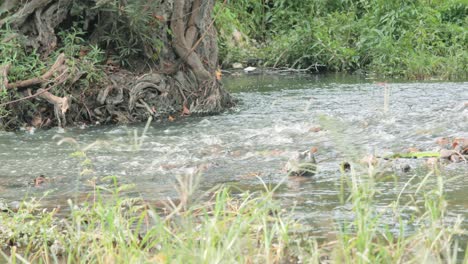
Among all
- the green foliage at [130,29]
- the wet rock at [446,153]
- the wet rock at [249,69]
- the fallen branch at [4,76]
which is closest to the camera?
the wet rock at [446,153]

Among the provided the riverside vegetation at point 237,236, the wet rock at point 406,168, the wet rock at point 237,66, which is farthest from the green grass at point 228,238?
the wet rock at point 237,66

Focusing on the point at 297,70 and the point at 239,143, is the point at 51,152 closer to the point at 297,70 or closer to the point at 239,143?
the point at 239,143

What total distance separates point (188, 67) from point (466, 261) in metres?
6.81

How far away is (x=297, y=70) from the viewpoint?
565 inches

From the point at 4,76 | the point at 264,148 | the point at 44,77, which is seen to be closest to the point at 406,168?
the point at 264,148

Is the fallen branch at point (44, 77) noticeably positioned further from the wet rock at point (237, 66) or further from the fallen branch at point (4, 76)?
the wet rock at point (237, 66)

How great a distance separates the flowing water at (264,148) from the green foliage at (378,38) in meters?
2.66

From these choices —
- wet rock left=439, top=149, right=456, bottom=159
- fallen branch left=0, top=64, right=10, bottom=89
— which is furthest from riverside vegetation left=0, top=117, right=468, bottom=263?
fallen branch left=0, top=64, right=10, bottom=89

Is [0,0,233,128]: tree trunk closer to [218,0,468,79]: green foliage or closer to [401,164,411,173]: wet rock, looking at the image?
[401,164,411,173]: wet rock

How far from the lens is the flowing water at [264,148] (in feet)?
16.7

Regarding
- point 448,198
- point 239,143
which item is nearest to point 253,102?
point 239,143

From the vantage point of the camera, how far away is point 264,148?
6988 millimetres

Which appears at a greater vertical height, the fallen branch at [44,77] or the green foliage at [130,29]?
the green foliage at [130,29]

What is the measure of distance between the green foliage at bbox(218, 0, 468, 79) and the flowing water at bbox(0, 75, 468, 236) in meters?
2.66
